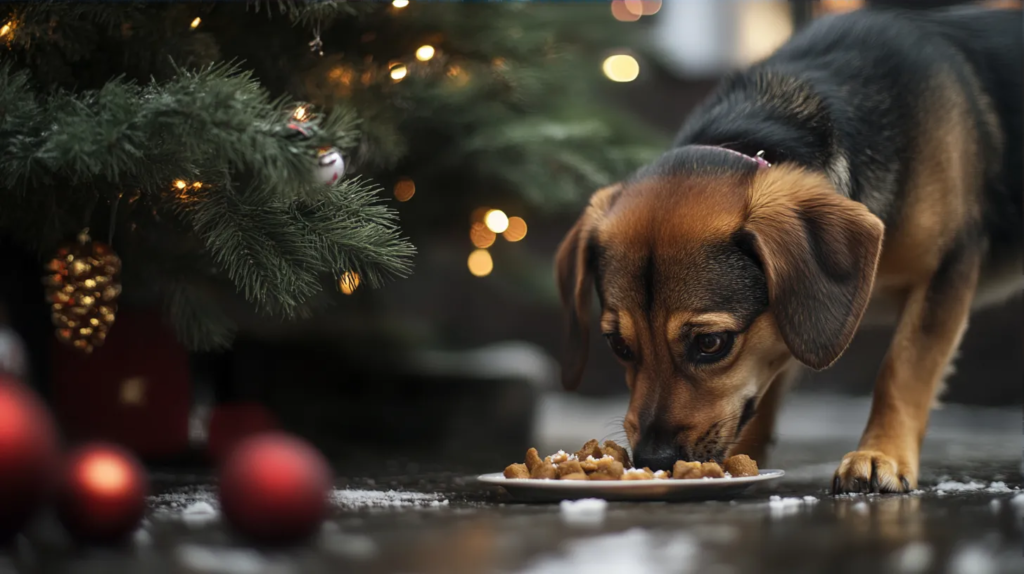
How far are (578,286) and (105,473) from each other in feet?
3.56

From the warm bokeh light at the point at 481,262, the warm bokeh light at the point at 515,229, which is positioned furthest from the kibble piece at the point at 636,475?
the warm bokeh light at the point at 481,262

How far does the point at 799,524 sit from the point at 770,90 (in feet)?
3.57

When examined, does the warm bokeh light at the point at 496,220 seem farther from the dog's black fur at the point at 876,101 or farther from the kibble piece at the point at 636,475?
the kibble piece at the point at 636,475

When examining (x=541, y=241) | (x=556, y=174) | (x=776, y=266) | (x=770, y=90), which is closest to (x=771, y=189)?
(x=776, y=266)

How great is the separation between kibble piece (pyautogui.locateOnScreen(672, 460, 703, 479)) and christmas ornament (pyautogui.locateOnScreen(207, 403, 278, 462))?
1.14m

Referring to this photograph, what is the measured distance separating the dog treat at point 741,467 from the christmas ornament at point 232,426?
46.5 inches

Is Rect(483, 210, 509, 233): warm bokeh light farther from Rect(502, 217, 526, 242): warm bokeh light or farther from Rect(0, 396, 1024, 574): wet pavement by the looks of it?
Rect(0, 396, 1024, 574): wet pavement

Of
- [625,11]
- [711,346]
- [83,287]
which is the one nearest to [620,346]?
[711,346]

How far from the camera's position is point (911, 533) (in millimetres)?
1278

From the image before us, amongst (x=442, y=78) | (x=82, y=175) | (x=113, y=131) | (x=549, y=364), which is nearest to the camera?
(x=113, y=131)

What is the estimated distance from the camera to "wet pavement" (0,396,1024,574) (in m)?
1.10

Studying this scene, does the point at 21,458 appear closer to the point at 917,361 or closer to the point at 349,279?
the point at 349,279

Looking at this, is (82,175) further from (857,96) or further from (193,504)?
(857,96)

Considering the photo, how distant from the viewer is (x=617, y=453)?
5.85ft
